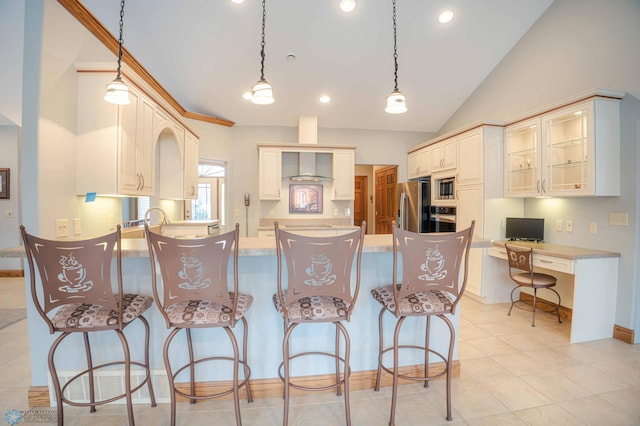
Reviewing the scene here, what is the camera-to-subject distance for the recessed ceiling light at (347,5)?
10.9 feet

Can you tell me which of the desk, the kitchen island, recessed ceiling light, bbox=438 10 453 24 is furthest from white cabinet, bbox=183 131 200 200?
the desk

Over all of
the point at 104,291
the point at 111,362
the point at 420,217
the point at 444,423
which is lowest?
the point at 444,423

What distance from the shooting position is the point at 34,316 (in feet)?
6.23

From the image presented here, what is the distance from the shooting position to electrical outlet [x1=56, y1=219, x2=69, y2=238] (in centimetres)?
220

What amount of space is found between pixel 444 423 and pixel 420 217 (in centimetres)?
368

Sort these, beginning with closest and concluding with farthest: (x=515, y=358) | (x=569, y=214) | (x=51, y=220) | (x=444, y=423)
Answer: (x=444, y=423) → (x=51, y=220) → (x=515, y=358) → (x=569, y=214)

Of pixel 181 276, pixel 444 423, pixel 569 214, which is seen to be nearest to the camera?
pixel 181 276

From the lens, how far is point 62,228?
7.36ft

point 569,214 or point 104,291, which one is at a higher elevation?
point 569,214

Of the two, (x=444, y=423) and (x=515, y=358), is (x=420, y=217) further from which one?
(x=444, y=423)

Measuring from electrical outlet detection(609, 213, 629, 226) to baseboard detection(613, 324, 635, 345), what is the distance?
1007 mm

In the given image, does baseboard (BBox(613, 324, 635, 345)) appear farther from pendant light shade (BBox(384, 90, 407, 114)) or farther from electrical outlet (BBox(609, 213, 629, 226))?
pendant light shade (BBox(384, 90, 407, 114))

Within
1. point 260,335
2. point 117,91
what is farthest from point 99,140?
point 260,335

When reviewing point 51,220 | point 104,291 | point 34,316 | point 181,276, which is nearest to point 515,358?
point 181,276
